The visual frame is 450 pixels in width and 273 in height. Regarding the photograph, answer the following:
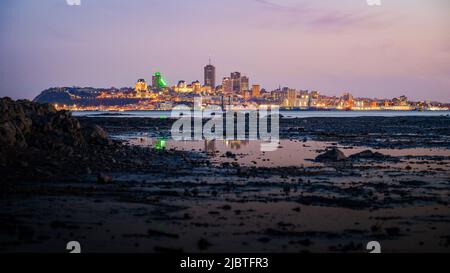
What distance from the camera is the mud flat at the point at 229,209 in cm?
1182

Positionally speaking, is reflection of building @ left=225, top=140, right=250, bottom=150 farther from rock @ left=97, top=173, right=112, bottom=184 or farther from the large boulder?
rock @ left=97, top=173, right=112, bottom=184

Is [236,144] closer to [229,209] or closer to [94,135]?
[94,135]

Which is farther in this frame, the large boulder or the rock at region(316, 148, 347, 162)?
the rock at region(316, 148, 347, 162)

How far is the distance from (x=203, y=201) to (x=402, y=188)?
7.48 m

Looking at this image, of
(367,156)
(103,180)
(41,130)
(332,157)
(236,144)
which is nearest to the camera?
(103,180)

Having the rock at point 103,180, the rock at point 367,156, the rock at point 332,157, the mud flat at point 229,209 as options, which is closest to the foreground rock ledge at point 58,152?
the mud flat at point 229,209

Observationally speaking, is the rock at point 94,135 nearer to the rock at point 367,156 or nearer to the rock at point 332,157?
the rock at point 332,157

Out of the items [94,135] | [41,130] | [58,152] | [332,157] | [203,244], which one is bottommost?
[332,157]

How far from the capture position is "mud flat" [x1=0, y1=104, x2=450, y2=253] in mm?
11820

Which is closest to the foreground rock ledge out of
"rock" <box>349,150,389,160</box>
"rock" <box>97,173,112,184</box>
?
"rock" <box>97,173,112,184</box>

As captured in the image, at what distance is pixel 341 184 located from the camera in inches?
807

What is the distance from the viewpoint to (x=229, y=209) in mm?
15516

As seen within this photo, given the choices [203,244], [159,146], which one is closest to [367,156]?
[159,146]
